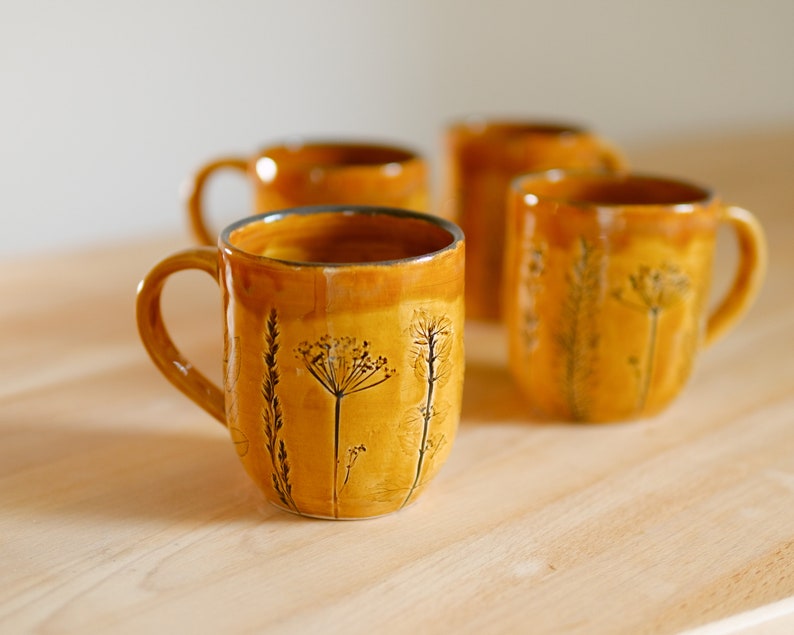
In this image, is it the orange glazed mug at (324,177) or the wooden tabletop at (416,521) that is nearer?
the wooden tabletop at (416,521)

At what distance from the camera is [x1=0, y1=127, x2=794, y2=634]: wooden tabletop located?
45cm

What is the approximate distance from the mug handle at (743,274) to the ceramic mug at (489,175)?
0.56 ft

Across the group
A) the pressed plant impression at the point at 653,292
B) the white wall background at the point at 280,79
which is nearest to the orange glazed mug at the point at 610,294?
the pressed plant impression at the point at 653,292

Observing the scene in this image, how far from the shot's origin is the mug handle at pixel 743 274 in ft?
2.16

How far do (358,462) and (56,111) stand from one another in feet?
2.79

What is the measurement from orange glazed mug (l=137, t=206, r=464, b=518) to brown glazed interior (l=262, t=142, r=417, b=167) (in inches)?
→ 10.6

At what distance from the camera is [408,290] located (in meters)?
0.47

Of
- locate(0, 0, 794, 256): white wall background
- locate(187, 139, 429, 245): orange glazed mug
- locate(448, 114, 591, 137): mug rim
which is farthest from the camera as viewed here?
locate(0, 0, 794, 256): white wall background

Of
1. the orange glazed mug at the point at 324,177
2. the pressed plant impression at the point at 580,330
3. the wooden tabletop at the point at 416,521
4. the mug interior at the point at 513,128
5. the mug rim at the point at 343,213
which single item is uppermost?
the mug rim at the point at 343,213

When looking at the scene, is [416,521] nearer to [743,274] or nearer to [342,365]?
[342,365]

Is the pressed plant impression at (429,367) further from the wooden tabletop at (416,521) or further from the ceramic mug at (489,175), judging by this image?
the ceramic mug at (489,175)

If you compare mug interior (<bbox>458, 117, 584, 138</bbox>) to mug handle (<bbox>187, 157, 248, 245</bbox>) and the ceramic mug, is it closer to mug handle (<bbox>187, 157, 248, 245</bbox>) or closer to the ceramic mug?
the ceramic mug

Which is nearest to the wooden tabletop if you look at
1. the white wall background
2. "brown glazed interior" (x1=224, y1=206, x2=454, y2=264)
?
"brown glazed interior" (x1=224, y1=206, x2=454, y2=264)

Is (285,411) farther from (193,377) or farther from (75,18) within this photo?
(75,18)
